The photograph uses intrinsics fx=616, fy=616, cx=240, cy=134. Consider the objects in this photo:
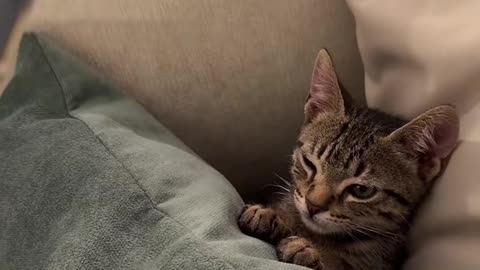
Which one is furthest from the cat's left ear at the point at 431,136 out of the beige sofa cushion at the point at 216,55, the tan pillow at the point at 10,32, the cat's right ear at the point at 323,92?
the tan pillow at the point at 10,32

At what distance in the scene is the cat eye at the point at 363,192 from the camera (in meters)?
0.91

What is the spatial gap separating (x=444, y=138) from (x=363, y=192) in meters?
0.14

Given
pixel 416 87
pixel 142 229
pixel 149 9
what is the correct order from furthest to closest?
pixel 149 9
pixel 416 87
pixel 142 229

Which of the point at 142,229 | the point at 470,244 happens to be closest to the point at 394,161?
the point at 470,244

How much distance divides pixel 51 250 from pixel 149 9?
446 millimetres

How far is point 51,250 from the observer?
687 millimetres

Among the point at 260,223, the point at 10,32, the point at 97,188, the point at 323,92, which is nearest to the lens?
the point at 97,188

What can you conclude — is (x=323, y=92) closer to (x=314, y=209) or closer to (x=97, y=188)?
(x=314, y=209)

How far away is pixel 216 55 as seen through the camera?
100 cm

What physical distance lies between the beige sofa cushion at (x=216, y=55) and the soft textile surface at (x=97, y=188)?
0.24ft

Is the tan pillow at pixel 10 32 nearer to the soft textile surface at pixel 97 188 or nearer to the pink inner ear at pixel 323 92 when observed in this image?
the soft textile surface at pixel 97 188

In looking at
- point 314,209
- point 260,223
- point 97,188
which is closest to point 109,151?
point 97,188

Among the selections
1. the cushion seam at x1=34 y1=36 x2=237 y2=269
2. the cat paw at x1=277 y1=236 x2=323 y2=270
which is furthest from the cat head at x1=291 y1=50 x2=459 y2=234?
the cushion seam at x1=34 y1=36 x2=237 y2=269

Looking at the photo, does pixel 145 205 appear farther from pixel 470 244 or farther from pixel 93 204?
pixel 470 244
